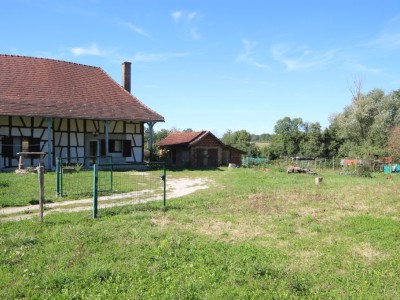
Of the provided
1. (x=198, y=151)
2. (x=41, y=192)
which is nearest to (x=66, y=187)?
(x=41, y=192)

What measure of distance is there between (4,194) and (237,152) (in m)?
23.0

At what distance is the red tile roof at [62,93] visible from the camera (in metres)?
19.6

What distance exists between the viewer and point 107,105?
22516 millimetres

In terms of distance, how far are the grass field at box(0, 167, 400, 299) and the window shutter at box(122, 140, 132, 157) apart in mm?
14316

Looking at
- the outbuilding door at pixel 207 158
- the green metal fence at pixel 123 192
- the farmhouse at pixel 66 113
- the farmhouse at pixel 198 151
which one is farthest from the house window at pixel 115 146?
the outbuilding door at pixel 207 158

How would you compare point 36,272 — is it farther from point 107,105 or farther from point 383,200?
point 107,105

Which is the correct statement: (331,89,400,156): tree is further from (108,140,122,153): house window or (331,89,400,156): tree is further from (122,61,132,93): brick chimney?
(108,140,122,153): house window

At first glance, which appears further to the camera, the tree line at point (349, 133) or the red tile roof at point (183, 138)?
the tree line at point (349, 133)

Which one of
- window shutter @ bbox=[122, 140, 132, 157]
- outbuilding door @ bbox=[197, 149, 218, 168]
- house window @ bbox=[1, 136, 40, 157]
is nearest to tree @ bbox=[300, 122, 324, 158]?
outbuilding door @ bbox=[197, 149, 218, 168]

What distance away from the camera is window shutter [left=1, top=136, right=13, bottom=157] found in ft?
63.1

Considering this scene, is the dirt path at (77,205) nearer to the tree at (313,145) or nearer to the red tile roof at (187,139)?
the red tile roof at (187,139)

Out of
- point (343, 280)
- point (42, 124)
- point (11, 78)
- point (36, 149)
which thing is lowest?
point (343, 280)

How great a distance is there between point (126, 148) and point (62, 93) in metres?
5.02

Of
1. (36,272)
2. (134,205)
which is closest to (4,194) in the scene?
(134,205)
